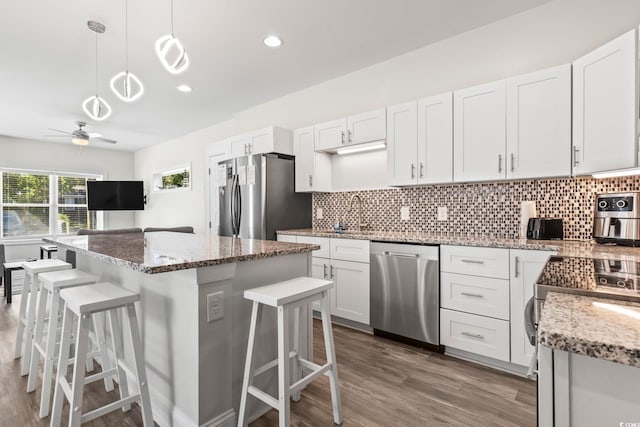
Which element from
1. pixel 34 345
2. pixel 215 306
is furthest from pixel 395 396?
pixel 34 345

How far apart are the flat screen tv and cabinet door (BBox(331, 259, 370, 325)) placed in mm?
6335

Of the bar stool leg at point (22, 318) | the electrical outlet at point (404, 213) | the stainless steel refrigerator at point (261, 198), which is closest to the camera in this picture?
the bar stool leg at point (22, 318)

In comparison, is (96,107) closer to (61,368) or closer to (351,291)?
(61,368)

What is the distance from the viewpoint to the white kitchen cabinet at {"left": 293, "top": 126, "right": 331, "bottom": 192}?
382cm

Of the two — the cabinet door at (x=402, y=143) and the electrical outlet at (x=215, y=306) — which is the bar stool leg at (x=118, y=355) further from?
the cabinet door at (x=402, y=143)

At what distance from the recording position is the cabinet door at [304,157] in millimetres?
A: 3830

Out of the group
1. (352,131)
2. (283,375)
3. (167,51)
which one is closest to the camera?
(283,375)

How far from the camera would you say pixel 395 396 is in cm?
196

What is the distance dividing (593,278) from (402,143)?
2.17 m

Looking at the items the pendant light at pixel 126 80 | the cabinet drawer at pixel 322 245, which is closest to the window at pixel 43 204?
the pendant light at pixel 126 80

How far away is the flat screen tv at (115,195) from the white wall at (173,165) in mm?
253

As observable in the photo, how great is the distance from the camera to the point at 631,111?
1.79 m

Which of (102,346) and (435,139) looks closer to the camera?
(102,346)

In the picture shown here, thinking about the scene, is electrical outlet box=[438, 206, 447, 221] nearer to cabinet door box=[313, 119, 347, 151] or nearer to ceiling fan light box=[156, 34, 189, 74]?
cabinet door box=[313, 119, 347, 151]
